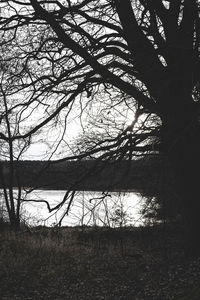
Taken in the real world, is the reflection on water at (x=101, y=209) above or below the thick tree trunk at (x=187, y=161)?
below

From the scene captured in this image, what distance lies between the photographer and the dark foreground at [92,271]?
721 centimetres

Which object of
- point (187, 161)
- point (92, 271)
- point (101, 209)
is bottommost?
point (92, 271)

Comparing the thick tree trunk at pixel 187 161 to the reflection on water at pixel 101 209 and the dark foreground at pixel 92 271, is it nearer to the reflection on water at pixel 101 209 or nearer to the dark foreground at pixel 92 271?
the dark foreground at pixel 92 271

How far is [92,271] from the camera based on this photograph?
927 cm

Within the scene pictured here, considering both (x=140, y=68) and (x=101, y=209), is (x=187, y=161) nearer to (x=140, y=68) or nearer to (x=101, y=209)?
(x=140, y=68)

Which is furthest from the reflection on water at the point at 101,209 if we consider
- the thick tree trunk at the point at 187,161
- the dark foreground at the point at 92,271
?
the thick tree trunk at the point at 187,161

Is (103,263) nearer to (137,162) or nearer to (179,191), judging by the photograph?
(137,162)

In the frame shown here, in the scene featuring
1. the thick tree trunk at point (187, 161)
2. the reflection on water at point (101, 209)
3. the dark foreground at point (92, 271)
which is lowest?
the dark foreground at point (92, 271)

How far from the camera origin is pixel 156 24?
7617mm

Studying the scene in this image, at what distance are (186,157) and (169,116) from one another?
965 mm

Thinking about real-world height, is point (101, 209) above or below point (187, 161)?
below

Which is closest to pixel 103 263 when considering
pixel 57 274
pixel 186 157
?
pixel 57 274

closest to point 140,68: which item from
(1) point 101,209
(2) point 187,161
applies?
(2) point 187,161

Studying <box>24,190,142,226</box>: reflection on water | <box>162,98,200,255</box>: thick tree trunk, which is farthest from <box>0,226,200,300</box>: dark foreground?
<box>24,190,142,226</box>: reflection on water
